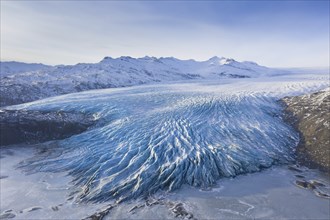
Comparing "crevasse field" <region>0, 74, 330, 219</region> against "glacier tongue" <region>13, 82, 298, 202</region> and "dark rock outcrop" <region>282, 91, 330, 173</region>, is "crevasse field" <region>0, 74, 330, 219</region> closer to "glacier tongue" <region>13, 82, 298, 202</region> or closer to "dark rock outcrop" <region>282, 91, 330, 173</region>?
"glacier tongue" <region>13, 82, 298, 202</region>

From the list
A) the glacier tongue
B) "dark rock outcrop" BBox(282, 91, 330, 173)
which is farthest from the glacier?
"dark rock outcrop" BBox(282, 91, 330, 173)

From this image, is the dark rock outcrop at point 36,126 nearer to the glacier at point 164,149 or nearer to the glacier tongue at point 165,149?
the glacier at point 164,149

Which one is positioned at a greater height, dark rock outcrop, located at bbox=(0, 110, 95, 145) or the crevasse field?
dark rock outcrop, located at bbox=(0, 110, 95, 145)

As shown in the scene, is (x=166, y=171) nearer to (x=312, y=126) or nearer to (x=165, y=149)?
(x=165, y=149)

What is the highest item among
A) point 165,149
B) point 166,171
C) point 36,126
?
point 36,126

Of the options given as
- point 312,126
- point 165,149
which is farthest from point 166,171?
point 312,126

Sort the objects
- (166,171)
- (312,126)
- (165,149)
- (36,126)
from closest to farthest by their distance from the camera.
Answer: (166,171) < (165,149) < (312,126) < (36,126)

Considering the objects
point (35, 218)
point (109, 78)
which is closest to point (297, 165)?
point (35, 218)

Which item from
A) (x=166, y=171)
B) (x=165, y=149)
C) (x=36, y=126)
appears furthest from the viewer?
(x=36, y=126)
